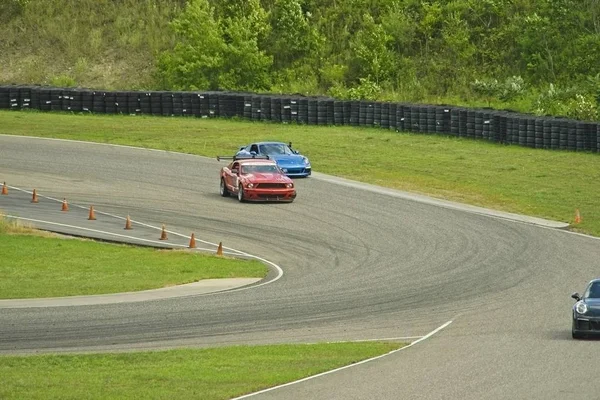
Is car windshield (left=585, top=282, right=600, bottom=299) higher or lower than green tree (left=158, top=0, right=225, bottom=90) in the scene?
lower

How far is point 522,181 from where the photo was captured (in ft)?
166

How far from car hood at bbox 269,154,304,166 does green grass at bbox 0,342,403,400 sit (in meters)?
26.0

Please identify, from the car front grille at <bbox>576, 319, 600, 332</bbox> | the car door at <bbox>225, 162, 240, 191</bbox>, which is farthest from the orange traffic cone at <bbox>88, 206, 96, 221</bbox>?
the car front grille at <bbox>576, 319, 600, 332</bbox>

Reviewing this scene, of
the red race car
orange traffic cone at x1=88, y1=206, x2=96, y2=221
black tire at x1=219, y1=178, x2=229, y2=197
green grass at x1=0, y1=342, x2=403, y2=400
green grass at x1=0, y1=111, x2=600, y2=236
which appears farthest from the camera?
green grass at x1=0, y1=111, x2=600, y2=236

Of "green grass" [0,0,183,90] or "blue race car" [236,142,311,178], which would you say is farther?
"green grass" [0,0,183,90]

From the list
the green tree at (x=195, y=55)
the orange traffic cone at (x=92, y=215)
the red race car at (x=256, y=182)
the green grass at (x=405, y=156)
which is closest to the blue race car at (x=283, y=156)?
the green grass at (x=405, y=156)

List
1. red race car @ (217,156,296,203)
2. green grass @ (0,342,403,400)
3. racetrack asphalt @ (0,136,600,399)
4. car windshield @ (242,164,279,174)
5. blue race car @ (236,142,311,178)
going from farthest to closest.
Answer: blue race car @ (236,142,311,178), car windshield @ (242,164,279,174), red race car @ (217,156,296,203), racetrack asphalt @ (0,136,600,399), green grass @ (0,342,403,400)

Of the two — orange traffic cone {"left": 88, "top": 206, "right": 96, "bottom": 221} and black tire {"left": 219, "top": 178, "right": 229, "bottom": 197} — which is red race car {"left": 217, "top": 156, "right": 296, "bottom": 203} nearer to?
black tire {"left": 219, "top": 178, "right": 229, "bottom": 197}

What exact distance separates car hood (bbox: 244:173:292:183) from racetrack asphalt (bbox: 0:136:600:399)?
872mm

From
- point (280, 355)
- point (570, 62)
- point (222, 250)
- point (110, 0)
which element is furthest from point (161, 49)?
point (280, 355)

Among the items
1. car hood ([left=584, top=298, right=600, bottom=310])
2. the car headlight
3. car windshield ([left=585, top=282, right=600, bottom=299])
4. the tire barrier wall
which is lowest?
the car headlight

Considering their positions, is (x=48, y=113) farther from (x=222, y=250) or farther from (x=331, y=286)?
(x=331, y=286)

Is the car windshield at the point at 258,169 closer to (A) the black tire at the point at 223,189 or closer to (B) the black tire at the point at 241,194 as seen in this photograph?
(B) the black tire at the point at 241,194

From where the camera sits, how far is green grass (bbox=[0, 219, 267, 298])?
30703mm
